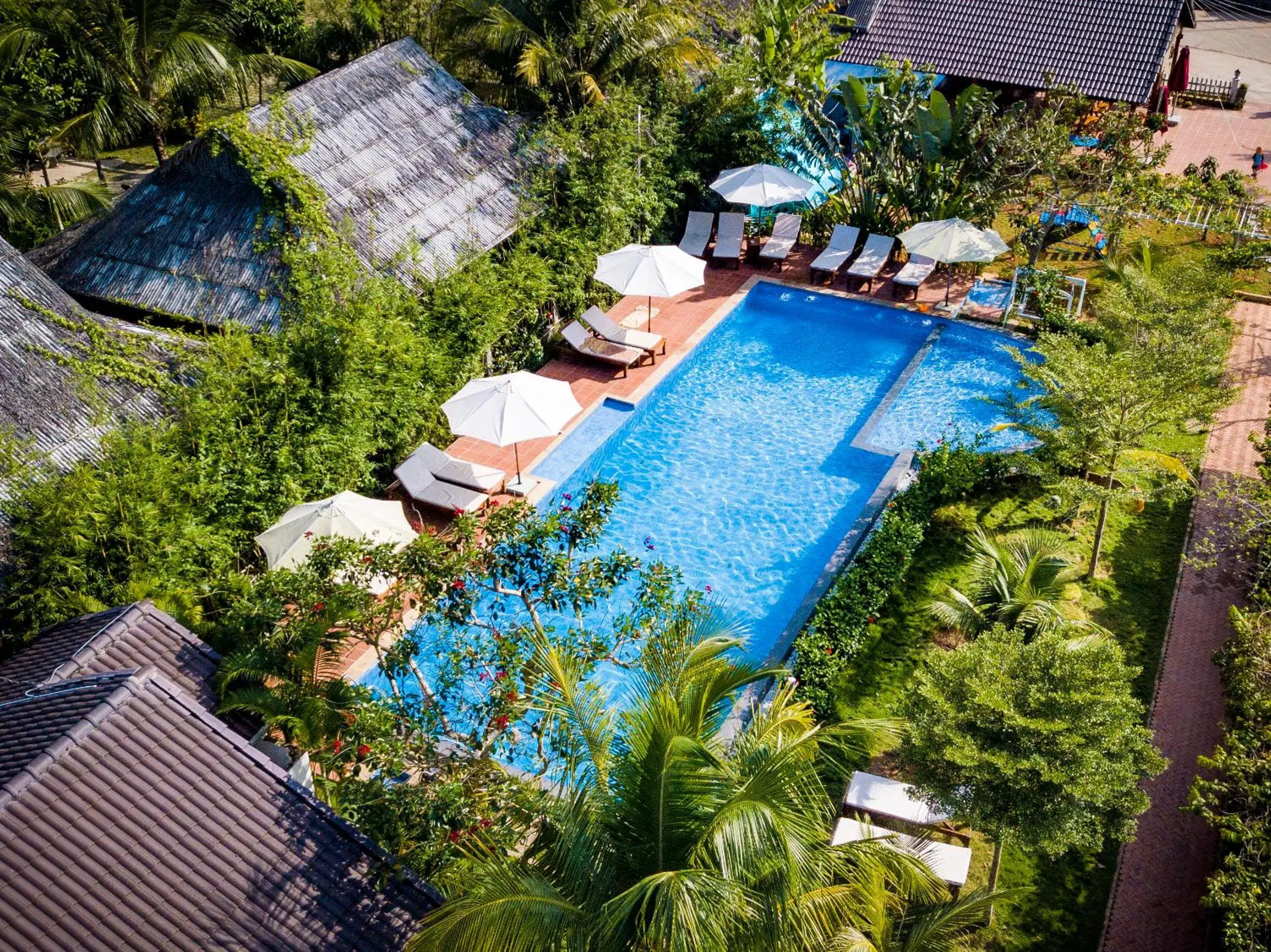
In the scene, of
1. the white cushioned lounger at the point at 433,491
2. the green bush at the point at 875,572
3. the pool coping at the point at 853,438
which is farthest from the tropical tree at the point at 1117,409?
the white cushioned lounger at the point at 433,491

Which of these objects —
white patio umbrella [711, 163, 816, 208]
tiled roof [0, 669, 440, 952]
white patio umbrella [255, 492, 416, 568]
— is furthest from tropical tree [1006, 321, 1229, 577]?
A: tiled roof [0, 669, 440, 952]

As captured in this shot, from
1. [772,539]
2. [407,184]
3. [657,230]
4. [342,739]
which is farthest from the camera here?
[657,230]

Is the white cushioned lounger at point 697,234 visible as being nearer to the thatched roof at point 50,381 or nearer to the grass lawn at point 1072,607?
the grass lawn at point 1072,607

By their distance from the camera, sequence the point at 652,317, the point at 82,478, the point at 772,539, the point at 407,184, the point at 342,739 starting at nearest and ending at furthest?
1. the point at 342,739
2. the point at 82,478
3. the point at 772,539
4. the point at 407,184
5. the point at 652,317

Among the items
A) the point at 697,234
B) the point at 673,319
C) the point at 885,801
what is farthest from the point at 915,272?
the point at 885,801

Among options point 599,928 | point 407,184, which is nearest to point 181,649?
point 599,928

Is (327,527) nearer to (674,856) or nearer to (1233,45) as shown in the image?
(674,856)

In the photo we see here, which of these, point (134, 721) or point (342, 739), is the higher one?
point (134, 721)

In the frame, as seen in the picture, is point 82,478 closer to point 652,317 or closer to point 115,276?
point 115,276
